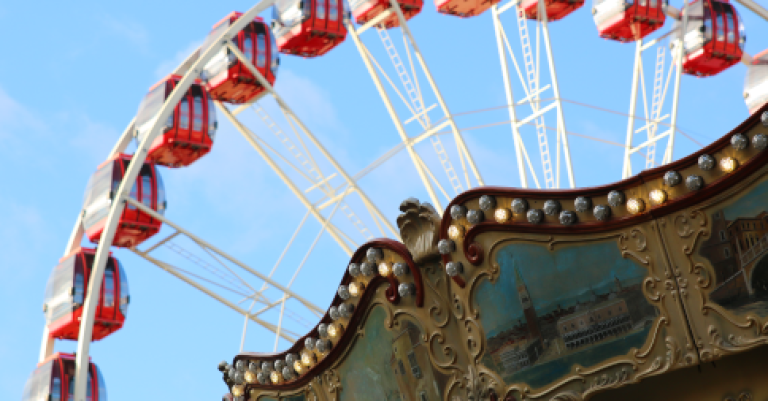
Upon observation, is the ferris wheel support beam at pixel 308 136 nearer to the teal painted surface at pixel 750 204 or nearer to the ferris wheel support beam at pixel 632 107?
the ferris wheel support beam at pixel 632 107

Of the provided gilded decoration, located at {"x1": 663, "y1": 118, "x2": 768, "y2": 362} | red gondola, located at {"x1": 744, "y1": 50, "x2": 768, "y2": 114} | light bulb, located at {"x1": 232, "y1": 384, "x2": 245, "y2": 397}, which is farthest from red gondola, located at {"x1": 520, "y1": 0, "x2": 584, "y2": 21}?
gilded decoration, located at {"x1": 663, "y1": 118, "x2": 768, "y2": 362}

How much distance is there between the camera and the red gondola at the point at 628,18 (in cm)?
1634

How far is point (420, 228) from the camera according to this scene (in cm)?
897

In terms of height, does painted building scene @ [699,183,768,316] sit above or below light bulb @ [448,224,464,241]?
below

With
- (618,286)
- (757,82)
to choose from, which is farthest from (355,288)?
(757,82)

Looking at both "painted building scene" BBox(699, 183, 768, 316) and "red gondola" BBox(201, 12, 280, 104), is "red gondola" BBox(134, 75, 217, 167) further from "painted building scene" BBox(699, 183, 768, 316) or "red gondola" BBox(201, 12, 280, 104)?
"painted building scene" BBox(699, 183, 768, 316)

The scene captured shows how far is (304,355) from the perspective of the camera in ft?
34.6

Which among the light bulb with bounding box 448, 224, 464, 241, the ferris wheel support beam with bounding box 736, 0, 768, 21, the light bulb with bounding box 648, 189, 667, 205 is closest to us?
the light bulb with bounding box 648, 189, 667, 205

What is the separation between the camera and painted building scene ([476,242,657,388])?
779cm

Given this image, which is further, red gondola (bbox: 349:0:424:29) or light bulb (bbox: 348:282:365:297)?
red gondola (bbox: 349:0:424:29)

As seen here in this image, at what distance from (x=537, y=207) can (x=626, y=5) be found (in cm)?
917

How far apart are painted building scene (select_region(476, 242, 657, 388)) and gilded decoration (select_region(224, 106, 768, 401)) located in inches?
0.4

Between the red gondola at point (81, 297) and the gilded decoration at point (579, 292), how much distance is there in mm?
7810

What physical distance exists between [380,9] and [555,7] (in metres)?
3.06
